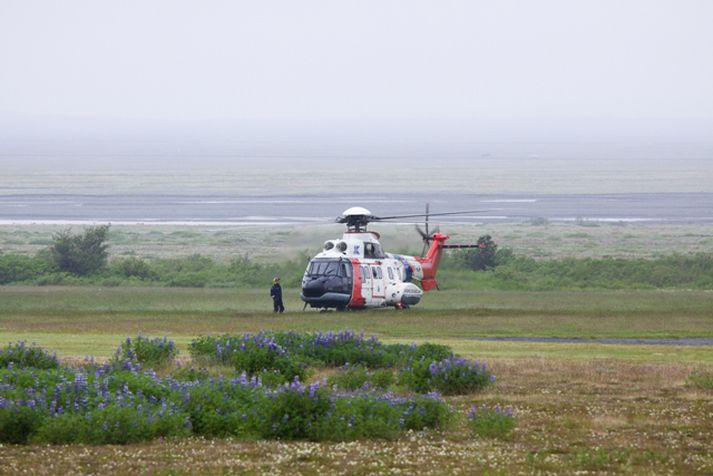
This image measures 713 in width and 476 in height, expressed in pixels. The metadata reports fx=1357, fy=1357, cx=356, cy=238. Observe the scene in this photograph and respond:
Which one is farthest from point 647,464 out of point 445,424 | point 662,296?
point 662,296

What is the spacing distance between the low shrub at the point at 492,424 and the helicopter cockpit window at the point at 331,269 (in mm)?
21648

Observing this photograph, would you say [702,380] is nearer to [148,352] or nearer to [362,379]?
[362,379]

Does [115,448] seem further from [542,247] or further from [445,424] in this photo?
[542,247]

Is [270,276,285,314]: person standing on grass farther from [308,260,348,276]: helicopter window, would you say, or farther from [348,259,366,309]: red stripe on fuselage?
[348,259,366,309]: red stripe on fuselage

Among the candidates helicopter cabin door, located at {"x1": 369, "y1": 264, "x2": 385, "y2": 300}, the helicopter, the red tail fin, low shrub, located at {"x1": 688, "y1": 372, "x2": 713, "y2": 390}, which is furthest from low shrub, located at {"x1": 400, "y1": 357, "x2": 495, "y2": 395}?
the red tail fin

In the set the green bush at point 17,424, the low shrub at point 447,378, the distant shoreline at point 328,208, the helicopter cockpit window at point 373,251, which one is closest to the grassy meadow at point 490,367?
the low shrub at point 447,378

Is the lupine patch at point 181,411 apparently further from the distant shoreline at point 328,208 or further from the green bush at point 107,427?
the distant shoreline at point 328,208

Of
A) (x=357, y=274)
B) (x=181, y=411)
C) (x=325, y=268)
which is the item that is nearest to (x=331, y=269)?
(x=325, y=268)

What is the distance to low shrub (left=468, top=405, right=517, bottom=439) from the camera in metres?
17.0

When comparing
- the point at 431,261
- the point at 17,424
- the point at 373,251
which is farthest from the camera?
the point at 431,261

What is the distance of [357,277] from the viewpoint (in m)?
39.6

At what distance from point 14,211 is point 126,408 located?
9694 centimetres

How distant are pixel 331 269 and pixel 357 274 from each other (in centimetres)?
83

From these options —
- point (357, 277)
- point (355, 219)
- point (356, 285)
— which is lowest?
point (356, 285)
